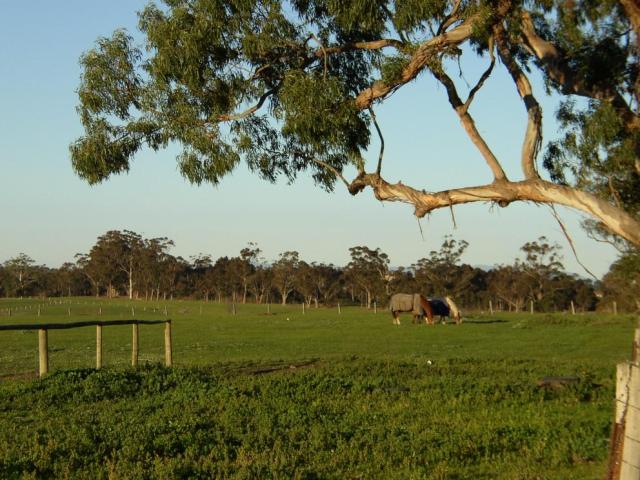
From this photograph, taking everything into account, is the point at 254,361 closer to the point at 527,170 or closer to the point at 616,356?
the point at 527,170

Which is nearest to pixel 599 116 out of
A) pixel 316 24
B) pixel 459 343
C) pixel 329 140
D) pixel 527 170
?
pixel 527 170

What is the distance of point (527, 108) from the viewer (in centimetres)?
1241

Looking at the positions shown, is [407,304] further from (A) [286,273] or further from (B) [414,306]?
(A) [286,273]

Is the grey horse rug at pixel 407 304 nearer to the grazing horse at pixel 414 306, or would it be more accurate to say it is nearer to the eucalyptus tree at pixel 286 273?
the grazing horse at pixel 414 306

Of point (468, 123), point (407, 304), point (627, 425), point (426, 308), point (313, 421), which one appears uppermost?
point (468, 123)

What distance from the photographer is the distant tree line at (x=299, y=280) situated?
78.8 metres

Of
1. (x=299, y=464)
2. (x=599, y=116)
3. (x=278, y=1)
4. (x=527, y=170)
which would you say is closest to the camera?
(x=299, y=464)

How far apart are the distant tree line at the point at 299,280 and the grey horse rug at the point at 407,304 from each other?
49.5 ft

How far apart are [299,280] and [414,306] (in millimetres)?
45810

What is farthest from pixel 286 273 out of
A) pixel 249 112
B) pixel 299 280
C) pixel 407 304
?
pixel 249 112

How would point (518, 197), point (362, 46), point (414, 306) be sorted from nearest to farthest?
point (518, 197) < point (362, 46) < point (414, 306)

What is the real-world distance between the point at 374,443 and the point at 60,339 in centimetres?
3106

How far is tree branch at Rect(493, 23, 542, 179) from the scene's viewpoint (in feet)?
38.1

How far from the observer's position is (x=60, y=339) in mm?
36438
